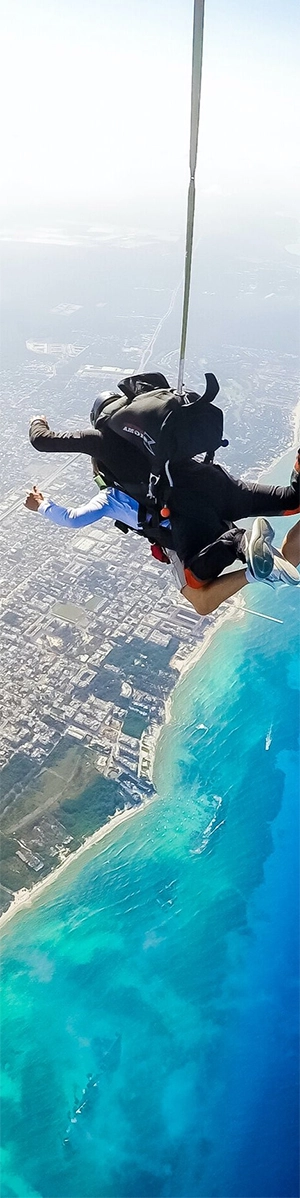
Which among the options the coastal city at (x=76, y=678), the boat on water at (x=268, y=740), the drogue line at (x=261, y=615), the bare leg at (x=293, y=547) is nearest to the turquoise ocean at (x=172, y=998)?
the boat on water at (x=268, y=740)

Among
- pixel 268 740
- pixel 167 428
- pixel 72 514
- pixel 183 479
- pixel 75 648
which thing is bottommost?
pixel 268 740

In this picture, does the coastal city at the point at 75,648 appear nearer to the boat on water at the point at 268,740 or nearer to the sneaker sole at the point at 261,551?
the boat on water at the point at 268,740

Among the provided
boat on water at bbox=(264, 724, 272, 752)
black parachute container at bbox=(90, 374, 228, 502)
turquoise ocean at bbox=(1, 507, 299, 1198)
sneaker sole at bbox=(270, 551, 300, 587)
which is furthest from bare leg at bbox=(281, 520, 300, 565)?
boat on water at bbox=(264, 724, 272, 752)

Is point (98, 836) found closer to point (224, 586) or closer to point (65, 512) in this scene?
point (65, 512)

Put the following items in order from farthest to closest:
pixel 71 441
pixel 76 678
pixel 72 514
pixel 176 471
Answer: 1. pixel 76 678
2. pixel 72 514
3. pixel 71 441
4. pixel 176 471

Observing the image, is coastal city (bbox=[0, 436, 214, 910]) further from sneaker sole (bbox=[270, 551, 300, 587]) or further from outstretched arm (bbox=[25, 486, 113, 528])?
sneaker sole (bbox=[270, 551, 300, 587])

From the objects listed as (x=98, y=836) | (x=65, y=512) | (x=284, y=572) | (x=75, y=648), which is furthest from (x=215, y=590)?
(x=75, y=648)

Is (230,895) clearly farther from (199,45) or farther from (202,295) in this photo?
(202,295)
